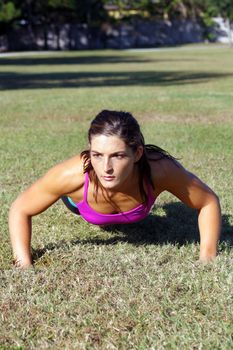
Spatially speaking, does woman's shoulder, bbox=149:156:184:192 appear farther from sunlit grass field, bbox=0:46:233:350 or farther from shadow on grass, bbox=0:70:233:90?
shadow on grass, bbox=0:70:233:90

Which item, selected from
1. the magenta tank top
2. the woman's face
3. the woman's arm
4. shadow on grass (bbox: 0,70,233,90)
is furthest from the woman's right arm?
shadow on grass (bbox: 0,70,233,90)

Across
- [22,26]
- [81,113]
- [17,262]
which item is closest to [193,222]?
[17,262]

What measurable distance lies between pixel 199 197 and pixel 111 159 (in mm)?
783

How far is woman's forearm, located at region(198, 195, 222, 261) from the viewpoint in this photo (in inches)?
165

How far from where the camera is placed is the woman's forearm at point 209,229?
13.8 ft

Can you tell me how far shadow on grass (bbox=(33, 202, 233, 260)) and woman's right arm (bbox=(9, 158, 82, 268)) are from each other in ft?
0.58

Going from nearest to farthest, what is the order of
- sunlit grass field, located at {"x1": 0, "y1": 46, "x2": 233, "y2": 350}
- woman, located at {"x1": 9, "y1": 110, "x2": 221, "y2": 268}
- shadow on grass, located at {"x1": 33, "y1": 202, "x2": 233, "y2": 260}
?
1. sunlit grass field, located at {"x1": 0, "y1": 46, "x2": 233, "y2": 350}
2. woman, located at {"x1": 9, "y1": 110, "x2": 221, "y2": 268}
3. shadow on grass, located at {"x1": 33, "y1": 202, "x2": 233, "y2": 260}

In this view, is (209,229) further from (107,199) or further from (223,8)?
(223,8)

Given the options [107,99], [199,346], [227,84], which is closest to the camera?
[199,346]

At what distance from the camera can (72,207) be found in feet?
15.5

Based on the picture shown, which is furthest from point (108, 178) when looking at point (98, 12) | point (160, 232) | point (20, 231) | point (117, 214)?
point (98, 12)

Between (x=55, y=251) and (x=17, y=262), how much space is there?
319mm

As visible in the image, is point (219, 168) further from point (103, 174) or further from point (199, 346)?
point (199, 346)

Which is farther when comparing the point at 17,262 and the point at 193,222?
the point at 193,222
